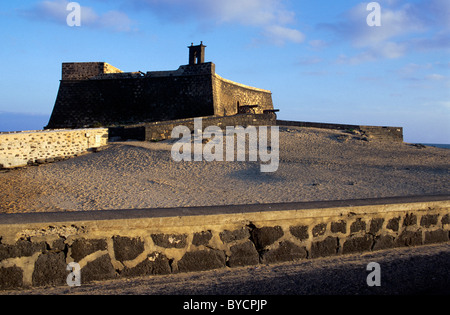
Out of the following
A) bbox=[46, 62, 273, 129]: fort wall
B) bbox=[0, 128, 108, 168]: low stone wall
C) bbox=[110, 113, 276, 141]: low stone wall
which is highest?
bbox=[46, 62, 273, 129]: fort wall

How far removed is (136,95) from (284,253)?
20.7m

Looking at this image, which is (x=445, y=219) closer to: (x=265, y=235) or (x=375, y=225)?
(x=375, y=225)

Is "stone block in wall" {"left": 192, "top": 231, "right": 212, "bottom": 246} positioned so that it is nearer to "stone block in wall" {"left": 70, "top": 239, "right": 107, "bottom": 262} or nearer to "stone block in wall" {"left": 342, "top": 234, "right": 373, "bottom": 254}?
"stone block in wall" {"left": 70, "top": 239, "right": 107, "bottom": 262}

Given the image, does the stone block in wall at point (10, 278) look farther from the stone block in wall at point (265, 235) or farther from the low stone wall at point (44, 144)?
the low stone wall at point (44, 144)

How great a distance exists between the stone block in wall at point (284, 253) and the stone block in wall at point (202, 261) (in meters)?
0.42

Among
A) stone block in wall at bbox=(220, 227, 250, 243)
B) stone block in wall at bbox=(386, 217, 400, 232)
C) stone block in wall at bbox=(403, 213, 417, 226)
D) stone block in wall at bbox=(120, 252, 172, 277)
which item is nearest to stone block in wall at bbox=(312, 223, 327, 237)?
stone block in wall at bbox=(220, 227, 250, 243)

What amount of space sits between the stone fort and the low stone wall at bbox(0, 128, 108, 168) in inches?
256

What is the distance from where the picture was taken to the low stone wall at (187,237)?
9.49ft

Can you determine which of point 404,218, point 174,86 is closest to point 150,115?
point 174,86

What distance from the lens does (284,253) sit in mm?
3543

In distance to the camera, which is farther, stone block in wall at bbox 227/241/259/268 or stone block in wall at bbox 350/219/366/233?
stone block in wall at bbox 350/219/366/233

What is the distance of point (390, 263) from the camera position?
3.51 meters

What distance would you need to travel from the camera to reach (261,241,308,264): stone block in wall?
349 centimetres

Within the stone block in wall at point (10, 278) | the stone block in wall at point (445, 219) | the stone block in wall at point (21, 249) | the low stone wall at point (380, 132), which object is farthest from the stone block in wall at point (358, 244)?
the low stone wall at point (380, 132)
